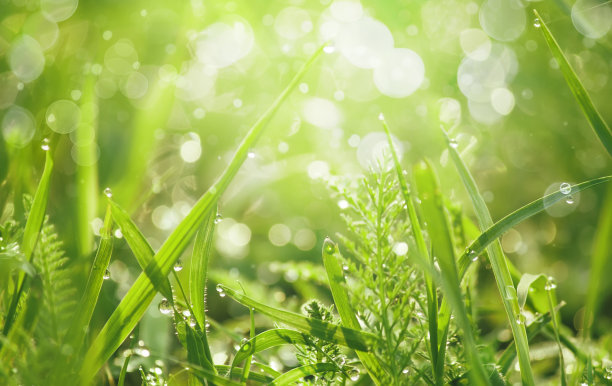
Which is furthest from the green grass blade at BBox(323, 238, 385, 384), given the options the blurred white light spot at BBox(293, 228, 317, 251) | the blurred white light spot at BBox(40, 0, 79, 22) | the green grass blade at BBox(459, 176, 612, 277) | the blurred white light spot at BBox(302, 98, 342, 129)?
the blurred white light spot at BBox(40, 0, 79, 22)

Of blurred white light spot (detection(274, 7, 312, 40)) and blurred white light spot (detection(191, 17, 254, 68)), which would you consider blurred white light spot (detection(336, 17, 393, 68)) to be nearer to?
blurred white light spot (detection(274, 7, 312, 40))

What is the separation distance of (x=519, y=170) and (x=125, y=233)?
2067 millimetres

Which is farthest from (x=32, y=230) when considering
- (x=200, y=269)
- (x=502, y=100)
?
(x=502, y=100)

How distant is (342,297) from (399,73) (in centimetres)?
257

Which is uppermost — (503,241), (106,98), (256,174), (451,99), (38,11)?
(38,11)

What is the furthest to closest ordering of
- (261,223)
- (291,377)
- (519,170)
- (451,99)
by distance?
(451,99) → (519,170) → (261,223) → (291,377)

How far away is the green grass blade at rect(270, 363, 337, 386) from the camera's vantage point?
71 centimetres

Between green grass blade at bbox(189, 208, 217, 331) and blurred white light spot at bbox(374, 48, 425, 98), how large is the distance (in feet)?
7.40

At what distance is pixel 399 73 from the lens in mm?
3076

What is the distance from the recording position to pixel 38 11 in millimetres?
2299

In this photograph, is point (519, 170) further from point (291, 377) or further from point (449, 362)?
point (291, 377)

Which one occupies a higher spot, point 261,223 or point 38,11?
point 38,11

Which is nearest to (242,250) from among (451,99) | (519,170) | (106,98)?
(106,98)

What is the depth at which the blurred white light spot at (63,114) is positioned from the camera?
152 centimetres
